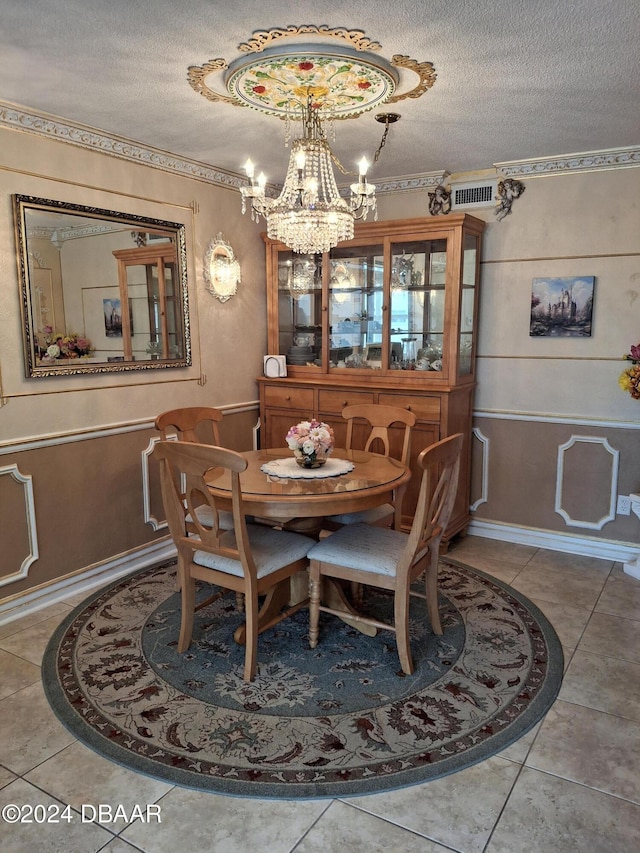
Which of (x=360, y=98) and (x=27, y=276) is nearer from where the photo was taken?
(x=360, y=98)

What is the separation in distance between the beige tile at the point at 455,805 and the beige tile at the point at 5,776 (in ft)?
3.71

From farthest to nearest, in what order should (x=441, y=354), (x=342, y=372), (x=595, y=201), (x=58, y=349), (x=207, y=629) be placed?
1. (x=342, y=372)
2. (x=441, y=354)
3. (x=595, y=201)
4. (x=58, y=349)
5. (x=207, y=629)

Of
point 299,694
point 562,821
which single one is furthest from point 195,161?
point 562,821

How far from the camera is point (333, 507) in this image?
8.46 ft

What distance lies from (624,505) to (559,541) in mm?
486

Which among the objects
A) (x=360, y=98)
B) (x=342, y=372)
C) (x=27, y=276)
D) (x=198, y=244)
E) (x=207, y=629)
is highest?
(x=360, y=98)

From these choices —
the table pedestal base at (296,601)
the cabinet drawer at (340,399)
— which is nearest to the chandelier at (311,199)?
the cabinet drawer at (340,399)

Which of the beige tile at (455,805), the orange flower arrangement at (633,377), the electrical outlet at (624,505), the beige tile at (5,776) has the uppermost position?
the orange flower arrangement at (633,377)

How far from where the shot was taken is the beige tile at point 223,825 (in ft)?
5.72

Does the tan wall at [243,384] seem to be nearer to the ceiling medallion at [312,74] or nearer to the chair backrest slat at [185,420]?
the chair backrest slat at [185,420]

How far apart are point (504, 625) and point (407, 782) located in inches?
48.6

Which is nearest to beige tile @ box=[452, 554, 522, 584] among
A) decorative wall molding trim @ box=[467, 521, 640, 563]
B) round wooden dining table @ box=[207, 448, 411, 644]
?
decorative wall molding trim @ box=[467, 521, 640, 563]

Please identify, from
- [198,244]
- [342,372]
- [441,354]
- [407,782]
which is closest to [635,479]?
[441,354]

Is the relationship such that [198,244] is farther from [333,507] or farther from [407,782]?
[407,782]
